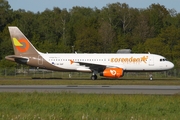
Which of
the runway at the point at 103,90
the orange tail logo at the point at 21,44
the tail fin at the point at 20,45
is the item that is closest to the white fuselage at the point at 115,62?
the tail fin at the point at 20,45

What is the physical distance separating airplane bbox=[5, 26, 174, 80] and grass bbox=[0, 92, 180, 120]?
94.1 feet

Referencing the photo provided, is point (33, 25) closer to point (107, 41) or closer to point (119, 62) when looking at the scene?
point (107, 41)

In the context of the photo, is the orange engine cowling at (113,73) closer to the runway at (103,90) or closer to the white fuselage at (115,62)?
the white fuselage at (115,62)

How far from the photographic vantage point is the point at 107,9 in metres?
121

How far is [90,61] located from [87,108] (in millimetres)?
33848

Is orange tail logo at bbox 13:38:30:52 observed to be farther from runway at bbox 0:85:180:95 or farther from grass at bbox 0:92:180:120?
grass at bbox 0:92:180:120

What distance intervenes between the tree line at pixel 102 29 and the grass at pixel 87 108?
63.9m

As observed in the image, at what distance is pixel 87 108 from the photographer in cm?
1989

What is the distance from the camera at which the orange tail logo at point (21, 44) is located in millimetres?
53844

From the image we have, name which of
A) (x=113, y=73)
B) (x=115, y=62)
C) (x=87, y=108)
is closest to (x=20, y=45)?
(x=115, y=62)

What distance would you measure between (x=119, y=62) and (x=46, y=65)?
8.26 m

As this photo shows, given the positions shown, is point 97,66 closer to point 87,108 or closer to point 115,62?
point 115,62

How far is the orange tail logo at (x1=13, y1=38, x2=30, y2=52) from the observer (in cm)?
5384

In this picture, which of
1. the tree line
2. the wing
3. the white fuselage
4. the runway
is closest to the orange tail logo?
the white fuselage
